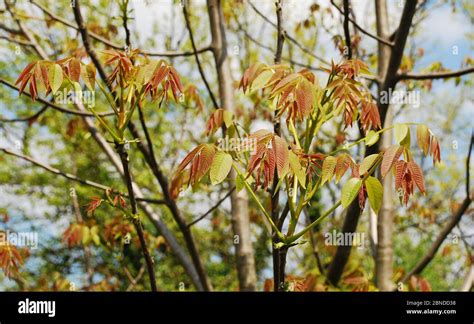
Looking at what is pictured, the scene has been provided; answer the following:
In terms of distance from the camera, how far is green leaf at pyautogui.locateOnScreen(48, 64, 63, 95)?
4.62 ft

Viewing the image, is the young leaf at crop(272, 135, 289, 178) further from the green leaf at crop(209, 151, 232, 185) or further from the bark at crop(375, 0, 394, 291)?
the bark at crop(375, 0, 394, 291)

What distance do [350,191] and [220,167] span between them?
295mm

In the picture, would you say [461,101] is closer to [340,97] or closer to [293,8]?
[293,8]

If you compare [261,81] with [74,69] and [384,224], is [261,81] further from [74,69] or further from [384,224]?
[384,224]

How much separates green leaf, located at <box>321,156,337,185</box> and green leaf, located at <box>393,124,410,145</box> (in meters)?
0.16

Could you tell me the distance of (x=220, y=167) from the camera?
4.10 ft

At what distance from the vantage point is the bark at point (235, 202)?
2615mm

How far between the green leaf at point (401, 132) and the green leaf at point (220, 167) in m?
0.41

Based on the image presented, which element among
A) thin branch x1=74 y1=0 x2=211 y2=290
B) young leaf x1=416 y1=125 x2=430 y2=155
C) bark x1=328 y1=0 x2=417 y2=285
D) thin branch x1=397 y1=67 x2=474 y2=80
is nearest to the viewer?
young leaf x1=416 y1=125 x2=430 y2=155

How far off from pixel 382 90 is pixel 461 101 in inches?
318

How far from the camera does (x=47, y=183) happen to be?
985 cm

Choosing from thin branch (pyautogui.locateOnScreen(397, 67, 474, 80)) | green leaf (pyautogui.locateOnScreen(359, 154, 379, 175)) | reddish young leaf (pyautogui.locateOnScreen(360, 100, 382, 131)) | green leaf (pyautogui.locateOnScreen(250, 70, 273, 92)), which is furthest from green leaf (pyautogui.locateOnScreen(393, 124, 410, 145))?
thin branch (pyautogui.locateOnScreen(397, 67, 474, 80))


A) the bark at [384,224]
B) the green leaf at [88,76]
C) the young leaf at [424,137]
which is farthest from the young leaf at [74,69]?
the bark at [384,224]

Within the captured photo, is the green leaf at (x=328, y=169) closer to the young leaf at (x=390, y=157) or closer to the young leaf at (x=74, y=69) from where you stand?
the young leaf at (x=390, y=157)
